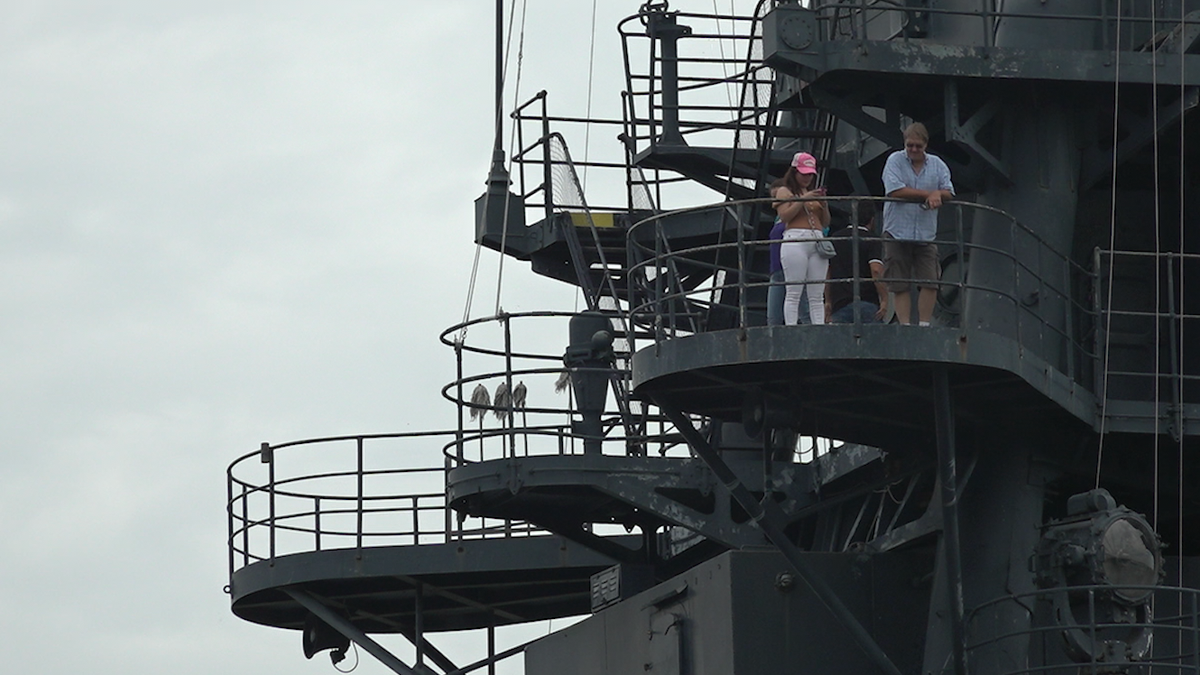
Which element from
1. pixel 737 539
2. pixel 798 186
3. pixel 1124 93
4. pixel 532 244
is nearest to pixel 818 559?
pixel 737 539

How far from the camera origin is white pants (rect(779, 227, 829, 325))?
1848 cm

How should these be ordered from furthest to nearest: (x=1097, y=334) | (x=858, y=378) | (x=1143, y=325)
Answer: (x=1143, y=325) → (x=1097, y=334) → (x=858, y=378)

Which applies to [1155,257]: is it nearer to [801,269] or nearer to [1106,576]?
[1106,576]

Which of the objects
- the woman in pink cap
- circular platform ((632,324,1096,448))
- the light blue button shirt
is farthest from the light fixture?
the woman in pink cap

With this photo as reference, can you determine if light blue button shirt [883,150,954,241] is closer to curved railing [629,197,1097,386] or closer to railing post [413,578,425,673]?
curved railing [629,197,1097,386]

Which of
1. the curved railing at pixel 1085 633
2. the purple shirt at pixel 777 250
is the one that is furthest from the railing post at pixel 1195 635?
the purple shirt at pixel 777 250

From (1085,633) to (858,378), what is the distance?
241 cm

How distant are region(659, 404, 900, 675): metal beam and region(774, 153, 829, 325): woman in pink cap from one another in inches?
55.7

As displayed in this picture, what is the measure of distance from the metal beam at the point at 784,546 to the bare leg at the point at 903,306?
6.23 feet

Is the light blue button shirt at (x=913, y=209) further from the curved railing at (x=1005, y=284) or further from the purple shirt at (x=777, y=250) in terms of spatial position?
the purple shirt at (x=777, y=250)

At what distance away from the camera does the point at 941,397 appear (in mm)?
18359

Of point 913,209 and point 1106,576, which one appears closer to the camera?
point 1106,576

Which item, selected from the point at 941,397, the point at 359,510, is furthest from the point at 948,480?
the point at 359,510

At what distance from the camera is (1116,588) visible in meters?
18.2
